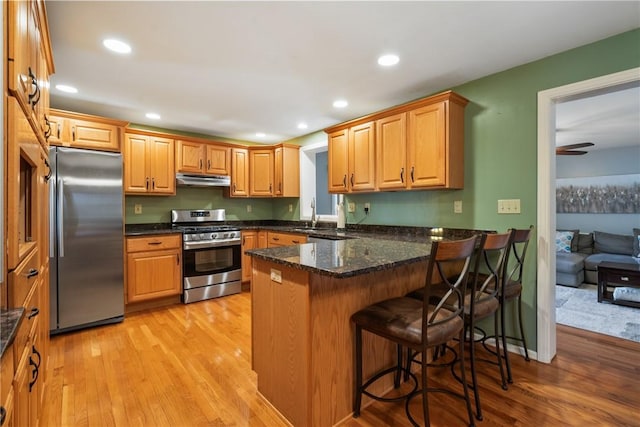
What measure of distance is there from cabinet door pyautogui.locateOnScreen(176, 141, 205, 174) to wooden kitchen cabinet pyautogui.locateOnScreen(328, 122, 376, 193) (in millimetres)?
1858

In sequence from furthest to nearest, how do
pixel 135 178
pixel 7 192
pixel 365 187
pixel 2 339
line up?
1. pixel 135 178
2. pixel 365 187
3. pixel 7 192
4. pixel 2 339

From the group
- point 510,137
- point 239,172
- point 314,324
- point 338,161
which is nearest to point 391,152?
point 338,161

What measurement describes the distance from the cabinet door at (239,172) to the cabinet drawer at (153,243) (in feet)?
3.84

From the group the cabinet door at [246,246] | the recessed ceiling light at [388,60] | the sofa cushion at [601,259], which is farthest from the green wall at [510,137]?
the sofa cushion at [601,259]

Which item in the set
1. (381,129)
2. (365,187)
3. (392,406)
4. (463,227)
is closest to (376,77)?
(381,129)

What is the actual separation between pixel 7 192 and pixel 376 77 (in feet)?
8.40

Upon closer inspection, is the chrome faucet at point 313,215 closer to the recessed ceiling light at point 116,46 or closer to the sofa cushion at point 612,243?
the recessed ceiling light at point 116,46

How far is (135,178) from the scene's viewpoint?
12.3 ft

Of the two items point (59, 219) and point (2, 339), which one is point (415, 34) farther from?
point (59, 219)

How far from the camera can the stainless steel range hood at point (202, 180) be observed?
4098mm

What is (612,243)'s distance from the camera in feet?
16.1

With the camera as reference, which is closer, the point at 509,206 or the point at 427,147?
the point at 509,206

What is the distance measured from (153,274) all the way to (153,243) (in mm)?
362

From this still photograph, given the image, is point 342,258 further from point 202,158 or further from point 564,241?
point 564,241
